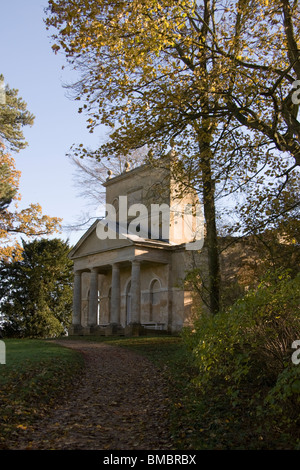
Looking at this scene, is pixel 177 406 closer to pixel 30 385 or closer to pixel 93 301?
pixel 30 385

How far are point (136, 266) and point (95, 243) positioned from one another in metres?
4.65

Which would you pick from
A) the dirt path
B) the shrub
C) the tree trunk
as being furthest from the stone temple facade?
the shrub

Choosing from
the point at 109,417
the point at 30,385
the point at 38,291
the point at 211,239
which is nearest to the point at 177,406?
the point at 109,417

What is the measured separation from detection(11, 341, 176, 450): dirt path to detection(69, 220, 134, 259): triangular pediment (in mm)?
15775

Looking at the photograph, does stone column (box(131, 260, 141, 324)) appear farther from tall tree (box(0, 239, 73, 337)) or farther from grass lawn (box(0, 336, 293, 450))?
grass lawn (box(0, 336, 293, 450))

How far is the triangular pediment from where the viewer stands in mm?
27064

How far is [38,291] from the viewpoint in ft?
112

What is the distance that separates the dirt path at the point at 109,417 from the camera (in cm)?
560

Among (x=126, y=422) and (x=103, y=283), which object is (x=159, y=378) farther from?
(x=103, y=283)

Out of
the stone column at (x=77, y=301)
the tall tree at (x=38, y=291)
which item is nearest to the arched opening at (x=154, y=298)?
the stone column at (x=77, y=301)

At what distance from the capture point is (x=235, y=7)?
1123 cm

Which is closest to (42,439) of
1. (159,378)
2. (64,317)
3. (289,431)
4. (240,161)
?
(289,431)

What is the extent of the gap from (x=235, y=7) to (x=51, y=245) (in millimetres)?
27386

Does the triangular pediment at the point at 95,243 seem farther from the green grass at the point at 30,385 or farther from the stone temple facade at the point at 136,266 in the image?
the green grass at the point at 30,385
